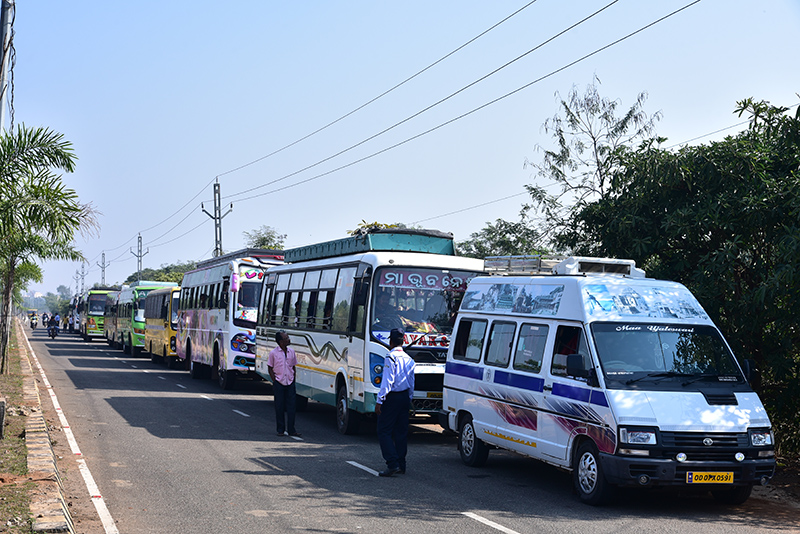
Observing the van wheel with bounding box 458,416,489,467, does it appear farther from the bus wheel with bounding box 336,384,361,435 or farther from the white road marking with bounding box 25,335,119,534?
the white road marking with bounding box 25,335,119,534

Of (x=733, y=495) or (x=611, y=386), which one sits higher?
(x=611, y=386)

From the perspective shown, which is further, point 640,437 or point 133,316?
point 133,316

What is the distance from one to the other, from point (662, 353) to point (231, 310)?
621 inches

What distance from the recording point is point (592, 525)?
8688 millimetres

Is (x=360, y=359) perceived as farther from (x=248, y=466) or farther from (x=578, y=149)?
(x=578, y=149)

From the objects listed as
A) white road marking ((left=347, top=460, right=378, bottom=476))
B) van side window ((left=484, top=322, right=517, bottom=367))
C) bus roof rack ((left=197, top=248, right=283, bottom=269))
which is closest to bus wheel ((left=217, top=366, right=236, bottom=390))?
bus roof rack ((left=197, top=248, right=283, bottom=269))

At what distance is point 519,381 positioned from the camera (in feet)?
36.5

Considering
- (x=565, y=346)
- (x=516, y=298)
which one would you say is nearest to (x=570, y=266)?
(x=516, y=298)

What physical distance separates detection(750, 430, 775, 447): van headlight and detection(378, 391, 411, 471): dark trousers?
4223mm

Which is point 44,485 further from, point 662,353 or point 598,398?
point 662,353

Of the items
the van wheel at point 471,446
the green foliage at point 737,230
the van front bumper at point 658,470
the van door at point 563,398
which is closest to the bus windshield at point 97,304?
the green foliage at point 737,230

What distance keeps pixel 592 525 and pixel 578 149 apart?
653 inches

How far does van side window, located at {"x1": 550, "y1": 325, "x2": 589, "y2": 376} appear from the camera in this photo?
1019 cm

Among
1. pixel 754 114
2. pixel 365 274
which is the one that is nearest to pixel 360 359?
pixel 365 274
